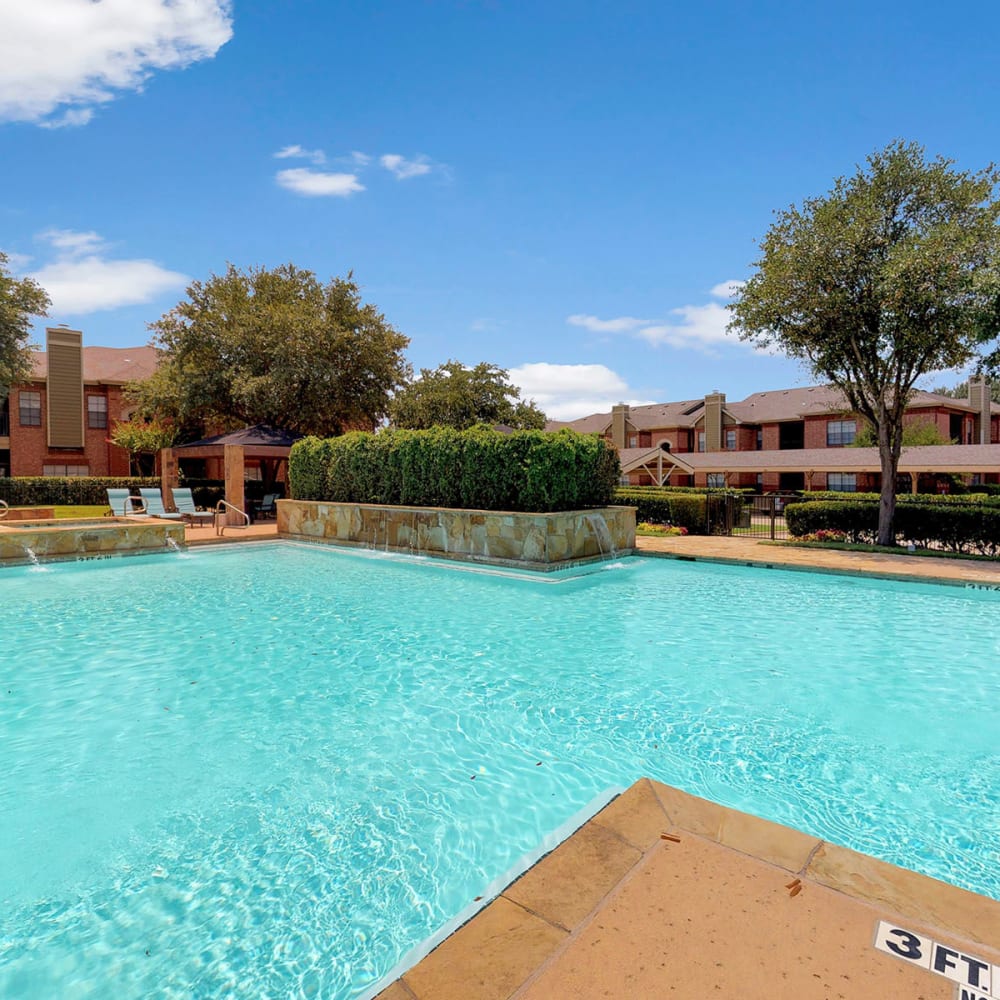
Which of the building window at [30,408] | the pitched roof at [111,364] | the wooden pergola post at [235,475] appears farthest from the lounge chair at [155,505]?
the building window at [30,408]

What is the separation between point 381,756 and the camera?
14.7ft

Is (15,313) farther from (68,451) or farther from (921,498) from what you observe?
(921,498)

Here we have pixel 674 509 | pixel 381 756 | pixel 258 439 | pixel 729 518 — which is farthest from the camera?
pixel 258 439

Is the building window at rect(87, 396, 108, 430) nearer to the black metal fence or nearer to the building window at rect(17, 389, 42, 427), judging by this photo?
the building window at rect(17, 389, 42, 427)

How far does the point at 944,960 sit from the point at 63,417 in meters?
40.0

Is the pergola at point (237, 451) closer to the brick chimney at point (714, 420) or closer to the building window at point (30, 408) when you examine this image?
the building window at point (30, 408)

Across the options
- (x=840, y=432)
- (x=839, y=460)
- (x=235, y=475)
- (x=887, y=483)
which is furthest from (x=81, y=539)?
(x=840, y=432)

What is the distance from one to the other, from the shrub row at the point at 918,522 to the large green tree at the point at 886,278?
0.63 m

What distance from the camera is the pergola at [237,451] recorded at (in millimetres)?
19406

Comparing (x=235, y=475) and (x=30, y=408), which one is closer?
(x=235, y=475)

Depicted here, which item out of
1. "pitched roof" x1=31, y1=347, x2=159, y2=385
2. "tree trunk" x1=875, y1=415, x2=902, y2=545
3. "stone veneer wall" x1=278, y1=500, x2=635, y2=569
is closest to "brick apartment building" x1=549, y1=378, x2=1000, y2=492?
"tree trunk" x1=875, y1=415, x2=902, y2=545

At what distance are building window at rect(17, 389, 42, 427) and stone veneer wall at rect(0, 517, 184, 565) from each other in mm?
22825

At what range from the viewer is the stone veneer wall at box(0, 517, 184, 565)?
13.0 metres

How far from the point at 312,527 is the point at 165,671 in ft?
34.7
